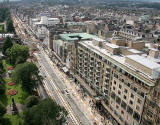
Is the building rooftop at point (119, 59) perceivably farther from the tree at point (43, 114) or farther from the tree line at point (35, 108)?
the tree at point (43, 114)

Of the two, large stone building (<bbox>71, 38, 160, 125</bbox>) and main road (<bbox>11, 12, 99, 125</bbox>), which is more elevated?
large stone building (<bbox>71, 38, 160, 125</bbox>)

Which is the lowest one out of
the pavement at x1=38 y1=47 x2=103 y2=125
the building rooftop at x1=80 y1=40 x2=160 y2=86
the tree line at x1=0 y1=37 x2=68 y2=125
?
the pavement at x1=38 y1=47 x2=103 y2=125

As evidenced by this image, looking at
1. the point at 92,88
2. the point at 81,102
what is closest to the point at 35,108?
the point at 81,102

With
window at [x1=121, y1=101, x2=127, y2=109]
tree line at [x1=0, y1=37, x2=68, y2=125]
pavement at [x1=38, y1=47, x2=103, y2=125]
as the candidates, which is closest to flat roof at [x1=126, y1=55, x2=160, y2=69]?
window at [x1=121, y1=101, x2=127, y2=109]

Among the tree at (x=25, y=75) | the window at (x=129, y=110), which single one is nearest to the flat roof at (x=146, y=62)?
the window at (x=129, y=110)

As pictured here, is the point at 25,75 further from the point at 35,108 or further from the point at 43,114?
the point at 43,114

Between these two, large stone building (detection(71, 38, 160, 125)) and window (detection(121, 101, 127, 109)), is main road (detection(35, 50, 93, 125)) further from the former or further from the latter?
window (detection(121, 101, 127, 109))

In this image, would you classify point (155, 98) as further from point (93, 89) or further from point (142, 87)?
point (93, 89)

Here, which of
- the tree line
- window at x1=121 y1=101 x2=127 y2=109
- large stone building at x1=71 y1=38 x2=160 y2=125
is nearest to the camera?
large stone building at x1=71 y1=38 x2=160 y2=125
